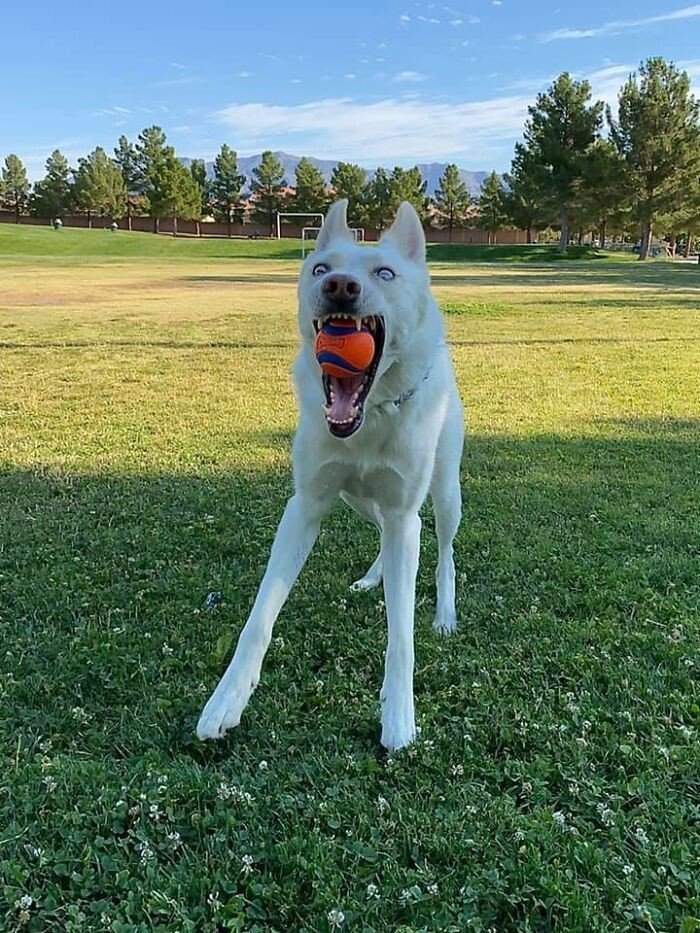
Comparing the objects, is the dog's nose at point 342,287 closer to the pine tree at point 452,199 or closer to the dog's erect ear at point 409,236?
the dog's erect ear at point 409,236

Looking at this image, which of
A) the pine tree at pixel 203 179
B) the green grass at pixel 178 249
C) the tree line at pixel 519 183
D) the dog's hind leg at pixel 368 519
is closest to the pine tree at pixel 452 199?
the tree line at pixel 519 183

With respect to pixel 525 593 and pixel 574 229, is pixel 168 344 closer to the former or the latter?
pixel 525 593

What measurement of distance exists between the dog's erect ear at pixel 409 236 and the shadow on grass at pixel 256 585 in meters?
1.63

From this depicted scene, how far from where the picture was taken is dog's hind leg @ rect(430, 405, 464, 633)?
3494 millimetres

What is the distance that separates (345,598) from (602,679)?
4.13 ft

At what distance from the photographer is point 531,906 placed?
6.48 ft

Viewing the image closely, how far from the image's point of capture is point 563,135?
5459cm

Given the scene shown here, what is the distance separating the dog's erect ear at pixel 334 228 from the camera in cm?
308

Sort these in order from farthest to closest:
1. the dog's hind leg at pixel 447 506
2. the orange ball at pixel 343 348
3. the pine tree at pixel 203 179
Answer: the pine tree at pixel 203 179 < the dog's hind leg at pixel 447 506 < the orange ball at pixel 343 348

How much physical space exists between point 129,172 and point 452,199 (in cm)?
3650

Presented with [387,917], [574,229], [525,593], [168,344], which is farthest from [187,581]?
[574,229]

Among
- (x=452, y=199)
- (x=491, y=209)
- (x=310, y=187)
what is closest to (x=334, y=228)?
(x=491, y=209)

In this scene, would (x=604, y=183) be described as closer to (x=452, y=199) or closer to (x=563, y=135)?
(x=563, y=135)

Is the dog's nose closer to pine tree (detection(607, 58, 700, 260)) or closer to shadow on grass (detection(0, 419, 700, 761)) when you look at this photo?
shadow on grass (detection(0, 419, 700, 761))
